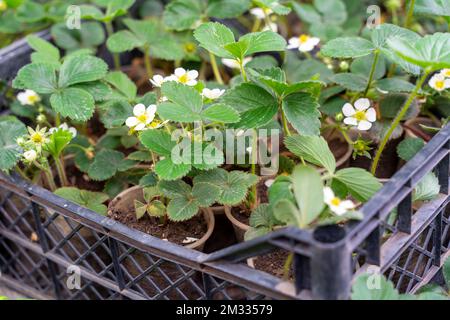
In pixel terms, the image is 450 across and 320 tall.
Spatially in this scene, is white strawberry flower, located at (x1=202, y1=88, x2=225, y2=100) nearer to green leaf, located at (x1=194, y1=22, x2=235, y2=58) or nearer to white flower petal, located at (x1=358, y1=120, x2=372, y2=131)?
green leaf, located at (x1=194, y1=22, x2=235, y2=58)

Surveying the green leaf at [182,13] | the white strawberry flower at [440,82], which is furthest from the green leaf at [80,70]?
the white strawberry flower at [440,82]

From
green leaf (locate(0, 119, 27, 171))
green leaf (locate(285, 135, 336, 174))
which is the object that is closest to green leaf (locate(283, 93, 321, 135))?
green leaf (locate(285, 135, 336, 174))

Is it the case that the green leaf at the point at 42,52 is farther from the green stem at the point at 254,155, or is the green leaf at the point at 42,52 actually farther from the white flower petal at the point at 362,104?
the white flower petal at the point at 362,104

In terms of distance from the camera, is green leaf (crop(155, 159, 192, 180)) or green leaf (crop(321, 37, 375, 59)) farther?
green leaf (crop(321, 37, 375, 59))

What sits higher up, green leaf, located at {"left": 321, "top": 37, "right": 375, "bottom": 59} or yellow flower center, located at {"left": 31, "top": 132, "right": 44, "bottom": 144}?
green leaf, located at {"left": 321, "top": 37, "right": 375, "bottom": 59}

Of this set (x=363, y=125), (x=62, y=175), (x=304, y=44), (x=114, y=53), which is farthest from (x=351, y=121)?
(x=114, y=53)

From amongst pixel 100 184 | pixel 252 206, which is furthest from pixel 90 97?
pixel 252 206
